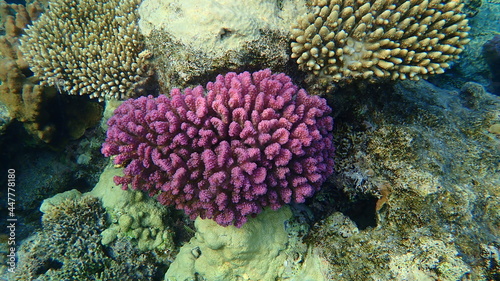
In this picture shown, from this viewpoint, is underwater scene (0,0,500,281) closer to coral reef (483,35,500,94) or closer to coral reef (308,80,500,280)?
coral reef (308,80,500,280)

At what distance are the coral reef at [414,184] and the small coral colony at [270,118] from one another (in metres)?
0.56

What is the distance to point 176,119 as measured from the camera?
105 inches

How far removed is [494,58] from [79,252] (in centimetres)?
993

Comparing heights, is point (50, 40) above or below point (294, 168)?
above

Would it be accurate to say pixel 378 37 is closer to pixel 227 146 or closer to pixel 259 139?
pixel 259 139

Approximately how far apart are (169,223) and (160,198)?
39.9 inches

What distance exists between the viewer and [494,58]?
6414mm

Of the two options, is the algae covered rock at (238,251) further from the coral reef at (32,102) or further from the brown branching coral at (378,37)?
the coral reef at (32,102)

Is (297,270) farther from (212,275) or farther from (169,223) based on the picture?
A: (169,223)

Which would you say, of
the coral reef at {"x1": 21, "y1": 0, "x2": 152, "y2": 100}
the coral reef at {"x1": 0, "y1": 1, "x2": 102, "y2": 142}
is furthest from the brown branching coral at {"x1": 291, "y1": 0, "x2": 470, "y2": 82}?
the coral reef at {"x1": 0, "y1": 1, "x2": 102, "y2": 142}

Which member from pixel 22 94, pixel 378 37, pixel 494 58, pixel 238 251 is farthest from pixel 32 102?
pixel 494 58

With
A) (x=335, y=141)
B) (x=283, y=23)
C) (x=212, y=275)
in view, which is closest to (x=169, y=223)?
(x=212, y=275)

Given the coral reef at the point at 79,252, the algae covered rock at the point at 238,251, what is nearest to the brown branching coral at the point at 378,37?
the algae covered rock at the point at 238,251

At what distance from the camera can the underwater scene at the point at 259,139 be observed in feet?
8.66
